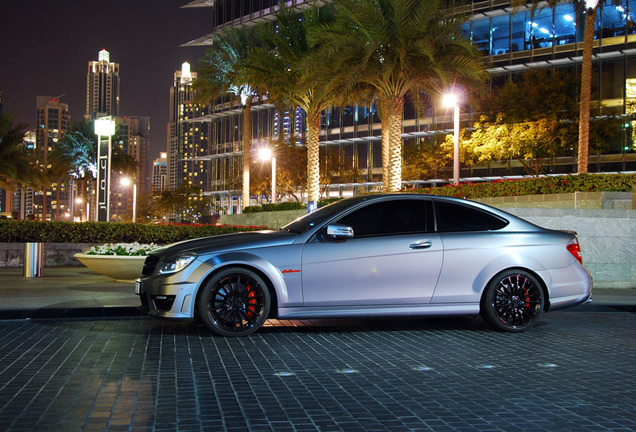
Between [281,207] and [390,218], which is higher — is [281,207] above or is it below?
above

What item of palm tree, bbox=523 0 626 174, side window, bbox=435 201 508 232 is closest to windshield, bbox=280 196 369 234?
side window, bbox=435 201 508 232

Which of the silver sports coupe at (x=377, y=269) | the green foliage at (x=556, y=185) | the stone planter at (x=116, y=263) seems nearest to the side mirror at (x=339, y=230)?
the silver sports coupe at (x=377, y=269)

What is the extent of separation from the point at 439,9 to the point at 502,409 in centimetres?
2168

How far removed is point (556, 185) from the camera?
19703 millimetres

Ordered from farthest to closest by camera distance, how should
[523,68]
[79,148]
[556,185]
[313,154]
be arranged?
1. [79,148]
2. [523,68]
3. [313,154]
4. [556,185]

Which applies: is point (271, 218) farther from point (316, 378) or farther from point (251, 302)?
point (316, 378)

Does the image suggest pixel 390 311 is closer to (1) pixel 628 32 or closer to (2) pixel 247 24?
(1) pixel 628 32

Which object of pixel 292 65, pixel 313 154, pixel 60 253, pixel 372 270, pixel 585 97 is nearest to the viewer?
pixel 372 270


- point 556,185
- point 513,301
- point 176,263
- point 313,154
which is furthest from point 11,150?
point 513,301

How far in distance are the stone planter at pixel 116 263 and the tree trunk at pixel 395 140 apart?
546 inches

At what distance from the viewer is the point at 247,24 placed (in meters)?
66.2

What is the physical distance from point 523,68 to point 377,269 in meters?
41.6

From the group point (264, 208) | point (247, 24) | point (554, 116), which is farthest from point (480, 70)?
point (247, 24)

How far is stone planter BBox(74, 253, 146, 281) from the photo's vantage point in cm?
1380
